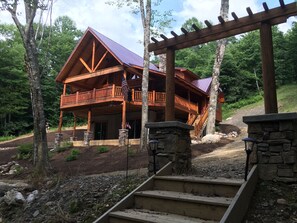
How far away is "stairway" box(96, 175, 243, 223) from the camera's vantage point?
3469mm

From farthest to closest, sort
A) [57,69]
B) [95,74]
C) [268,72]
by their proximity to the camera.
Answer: [57,69] → [95,74] → [268,72]

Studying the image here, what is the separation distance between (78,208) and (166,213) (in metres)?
1.76

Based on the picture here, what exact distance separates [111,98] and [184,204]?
13.4 metres

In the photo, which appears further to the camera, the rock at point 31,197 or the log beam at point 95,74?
the log beam at point 95,74

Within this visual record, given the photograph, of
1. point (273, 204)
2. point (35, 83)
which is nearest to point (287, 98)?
point (35, 83)

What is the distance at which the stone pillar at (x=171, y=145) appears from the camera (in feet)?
17.0

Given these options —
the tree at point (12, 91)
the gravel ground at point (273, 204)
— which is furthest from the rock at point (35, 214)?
the tree at point (12, 91)

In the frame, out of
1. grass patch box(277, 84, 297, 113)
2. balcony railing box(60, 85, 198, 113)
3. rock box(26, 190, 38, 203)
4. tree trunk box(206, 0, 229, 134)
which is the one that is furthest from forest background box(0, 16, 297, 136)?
rock box(26, 190, 38, 203)

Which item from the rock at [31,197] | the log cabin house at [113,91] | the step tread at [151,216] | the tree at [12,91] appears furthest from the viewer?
the tree at [12,91]

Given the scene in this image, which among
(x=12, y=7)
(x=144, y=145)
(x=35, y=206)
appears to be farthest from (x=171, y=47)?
(x=12, y=7)

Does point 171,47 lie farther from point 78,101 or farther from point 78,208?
point 78,101

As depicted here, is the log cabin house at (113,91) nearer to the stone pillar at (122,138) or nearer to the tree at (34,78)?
the stone pillar at (122,138)

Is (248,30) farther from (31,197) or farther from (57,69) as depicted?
(57,69)

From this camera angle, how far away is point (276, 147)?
3.99 m
